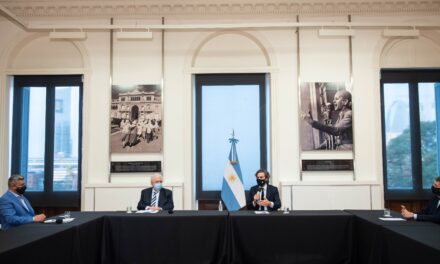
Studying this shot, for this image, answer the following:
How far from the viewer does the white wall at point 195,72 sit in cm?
618

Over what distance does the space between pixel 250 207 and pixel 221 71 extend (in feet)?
8.40

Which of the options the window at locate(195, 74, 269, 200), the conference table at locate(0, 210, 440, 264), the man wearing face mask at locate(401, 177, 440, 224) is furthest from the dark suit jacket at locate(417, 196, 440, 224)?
the window at locate(195, 74, 269, 200)

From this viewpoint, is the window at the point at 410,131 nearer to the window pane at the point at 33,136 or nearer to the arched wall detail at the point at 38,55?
the arched wall detail at the point at 38,55

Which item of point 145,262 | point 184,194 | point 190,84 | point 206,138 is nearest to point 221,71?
point 190,84

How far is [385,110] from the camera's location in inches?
254

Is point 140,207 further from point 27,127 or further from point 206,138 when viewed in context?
point 27,127

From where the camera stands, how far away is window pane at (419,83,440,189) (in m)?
6.38

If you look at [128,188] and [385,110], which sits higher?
[385,110]

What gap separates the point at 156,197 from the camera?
5.04 meters

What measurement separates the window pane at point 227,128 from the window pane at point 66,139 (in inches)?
93.2

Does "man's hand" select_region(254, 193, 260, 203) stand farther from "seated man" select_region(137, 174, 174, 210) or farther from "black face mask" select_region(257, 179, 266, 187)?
"seated man" select_region(137, 174, 174, 210)

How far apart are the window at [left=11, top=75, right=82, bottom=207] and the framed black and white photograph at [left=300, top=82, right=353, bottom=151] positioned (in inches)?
162

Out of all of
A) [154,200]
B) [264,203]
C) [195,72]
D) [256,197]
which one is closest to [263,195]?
[256,197]

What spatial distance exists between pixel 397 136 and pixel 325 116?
1.44 meters
